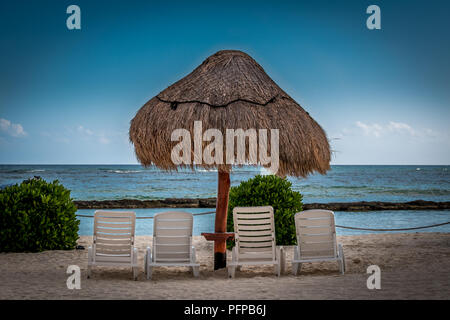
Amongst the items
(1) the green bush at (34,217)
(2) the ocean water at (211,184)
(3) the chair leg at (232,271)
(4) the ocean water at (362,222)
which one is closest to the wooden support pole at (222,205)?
(3) the chair leg at (232,271)

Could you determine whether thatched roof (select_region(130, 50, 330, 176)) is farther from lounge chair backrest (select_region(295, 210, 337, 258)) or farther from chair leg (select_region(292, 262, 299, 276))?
chair leg (select_region(292, 262, 299, 276))

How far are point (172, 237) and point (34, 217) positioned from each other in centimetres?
293

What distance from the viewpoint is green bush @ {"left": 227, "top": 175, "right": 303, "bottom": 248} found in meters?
8.48

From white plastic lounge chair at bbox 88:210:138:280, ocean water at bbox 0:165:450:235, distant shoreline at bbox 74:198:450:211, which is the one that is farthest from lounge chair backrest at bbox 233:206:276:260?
ocean water at bbox 0:165:450:235

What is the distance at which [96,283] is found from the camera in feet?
18.2

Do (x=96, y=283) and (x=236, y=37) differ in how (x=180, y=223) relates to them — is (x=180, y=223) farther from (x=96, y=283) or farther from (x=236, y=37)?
(x=236, y=37)

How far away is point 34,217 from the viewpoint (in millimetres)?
7617

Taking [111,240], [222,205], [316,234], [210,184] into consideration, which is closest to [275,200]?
[222,205]

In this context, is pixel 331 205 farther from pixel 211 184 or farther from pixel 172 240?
pixel 172 240

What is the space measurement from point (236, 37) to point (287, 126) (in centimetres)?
1585

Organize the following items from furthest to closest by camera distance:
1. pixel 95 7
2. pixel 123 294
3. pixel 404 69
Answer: pixel 404 69 < pixel 95 7 < pixel 123 294

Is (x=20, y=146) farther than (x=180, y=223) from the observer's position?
Yes

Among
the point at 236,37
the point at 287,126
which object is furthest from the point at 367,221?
the point at 287,126

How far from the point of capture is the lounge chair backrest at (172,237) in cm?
602
